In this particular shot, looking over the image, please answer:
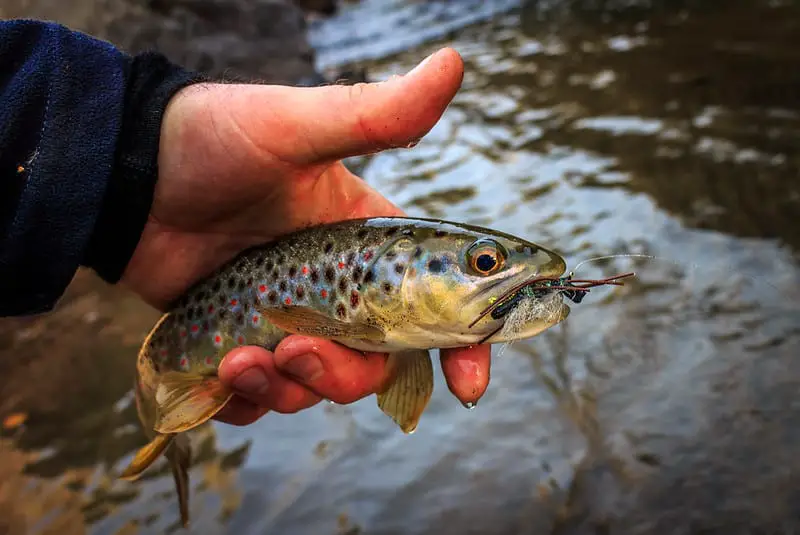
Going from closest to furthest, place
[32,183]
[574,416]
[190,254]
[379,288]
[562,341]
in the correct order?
[379,288] → [32,183] → [190,254] → [574,416] → [562,341]

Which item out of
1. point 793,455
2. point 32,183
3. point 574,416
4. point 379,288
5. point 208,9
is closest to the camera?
point 379,288

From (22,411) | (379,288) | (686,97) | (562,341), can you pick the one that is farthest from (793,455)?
(686,97)

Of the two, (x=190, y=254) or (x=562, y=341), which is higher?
(x=190, y=254)

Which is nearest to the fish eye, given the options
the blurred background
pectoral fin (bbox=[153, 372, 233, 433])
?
pectoral fin (bbox=[153, 372, 233, 433])

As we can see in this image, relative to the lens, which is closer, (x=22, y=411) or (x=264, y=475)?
(x=264, y=475)

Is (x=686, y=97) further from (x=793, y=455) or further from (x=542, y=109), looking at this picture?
(x=793, y=455)

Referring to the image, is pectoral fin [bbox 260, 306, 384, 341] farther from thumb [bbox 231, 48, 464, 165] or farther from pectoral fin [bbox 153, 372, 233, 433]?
thumb [bbox 231, 48, 464, 165]

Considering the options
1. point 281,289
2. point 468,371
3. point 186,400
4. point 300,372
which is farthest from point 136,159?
point 468,371

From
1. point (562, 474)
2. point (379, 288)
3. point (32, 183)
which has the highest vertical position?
point (32, 183)
